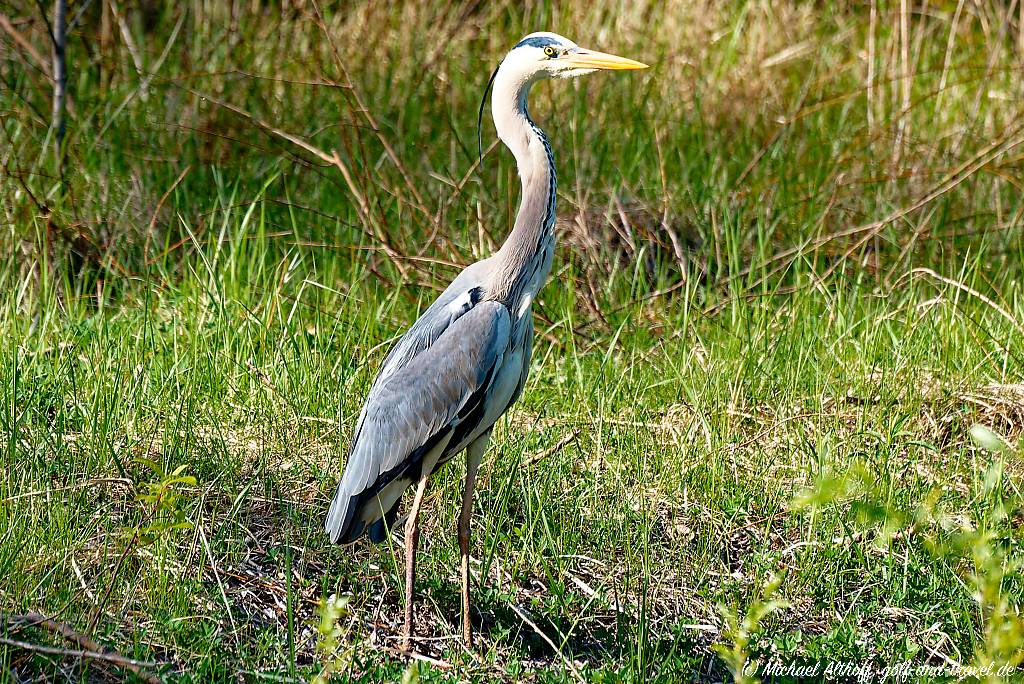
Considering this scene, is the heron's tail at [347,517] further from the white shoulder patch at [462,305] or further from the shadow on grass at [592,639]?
the white shoulder patch at [462,305]

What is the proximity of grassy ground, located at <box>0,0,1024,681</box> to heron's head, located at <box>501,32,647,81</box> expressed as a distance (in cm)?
117

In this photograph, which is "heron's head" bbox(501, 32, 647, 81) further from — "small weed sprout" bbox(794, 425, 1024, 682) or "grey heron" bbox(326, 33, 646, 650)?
"small weed sprout" bbox(794, 425, 1024, 682)

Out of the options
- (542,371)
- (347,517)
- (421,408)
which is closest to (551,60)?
(421,408)

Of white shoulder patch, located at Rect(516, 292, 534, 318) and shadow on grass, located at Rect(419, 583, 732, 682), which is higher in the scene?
white shoulder patch, located at Rect(516, 292, 534, 318)

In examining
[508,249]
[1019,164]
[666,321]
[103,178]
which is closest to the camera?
[508,249]

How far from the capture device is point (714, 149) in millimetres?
6383

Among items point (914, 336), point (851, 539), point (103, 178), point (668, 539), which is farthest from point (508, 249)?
point (103, 178)

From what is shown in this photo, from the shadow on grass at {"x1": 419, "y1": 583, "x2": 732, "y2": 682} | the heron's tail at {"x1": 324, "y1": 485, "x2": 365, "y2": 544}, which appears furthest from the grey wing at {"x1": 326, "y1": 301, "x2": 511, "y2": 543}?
the shadow on grass at {"x1": 419, "y1": 583, "x2": 732, "y2": 682}

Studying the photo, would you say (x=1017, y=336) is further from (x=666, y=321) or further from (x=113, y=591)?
Answer: (x=113, y=591)

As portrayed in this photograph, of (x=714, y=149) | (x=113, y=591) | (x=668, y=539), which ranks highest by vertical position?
(x=714, y=149)

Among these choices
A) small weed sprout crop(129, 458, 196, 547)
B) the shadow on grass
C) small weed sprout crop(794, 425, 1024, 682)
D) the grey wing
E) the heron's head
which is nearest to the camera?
small weed sprout crop(794, 425, 1024, 682)

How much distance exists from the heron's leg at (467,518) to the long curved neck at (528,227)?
1.43ft

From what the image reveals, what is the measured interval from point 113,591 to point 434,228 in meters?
2.28

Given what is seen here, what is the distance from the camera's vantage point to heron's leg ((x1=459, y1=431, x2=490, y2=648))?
331 cm
